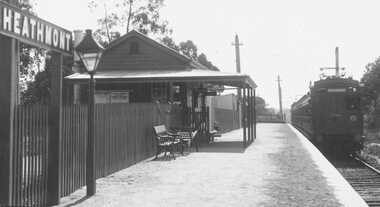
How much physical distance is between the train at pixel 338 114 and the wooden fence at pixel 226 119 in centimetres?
955

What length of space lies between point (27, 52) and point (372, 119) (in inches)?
1195

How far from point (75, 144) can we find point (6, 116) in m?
2.29

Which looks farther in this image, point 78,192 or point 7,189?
point 78,192

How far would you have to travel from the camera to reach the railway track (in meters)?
10.7

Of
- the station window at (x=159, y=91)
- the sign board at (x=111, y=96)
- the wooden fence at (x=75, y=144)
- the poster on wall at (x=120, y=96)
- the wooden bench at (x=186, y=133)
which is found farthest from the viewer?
the poster on wall at (x=120, y=96)

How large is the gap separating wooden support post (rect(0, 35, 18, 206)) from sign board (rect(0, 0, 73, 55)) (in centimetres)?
21

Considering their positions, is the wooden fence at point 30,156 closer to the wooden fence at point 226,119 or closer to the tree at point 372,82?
the wooden fence at point 226,119

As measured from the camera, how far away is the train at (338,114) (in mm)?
18031

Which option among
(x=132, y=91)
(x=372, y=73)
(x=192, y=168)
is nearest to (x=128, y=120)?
(x=192, y=168)

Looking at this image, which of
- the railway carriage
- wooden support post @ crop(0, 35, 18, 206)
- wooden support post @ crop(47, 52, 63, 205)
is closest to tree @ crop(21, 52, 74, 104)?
the railway carriage

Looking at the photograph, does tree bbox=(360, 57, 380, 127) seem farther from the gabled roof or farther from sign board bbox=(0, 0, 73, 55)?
sign board bbox=(0, 0, 73, 55)

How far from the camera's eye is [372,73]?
52219 mm

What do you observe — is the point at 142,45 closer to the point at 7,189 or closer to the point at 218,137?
the point at 218,137

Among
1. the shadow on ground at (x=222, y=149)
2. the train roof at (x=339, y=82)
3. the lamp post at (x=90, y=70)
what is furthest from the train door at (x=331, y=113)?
the lamp post at (x=90, y=70)
